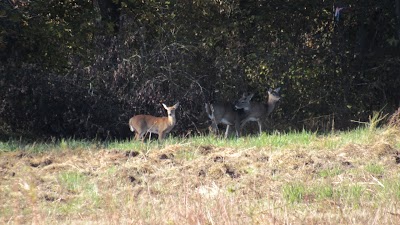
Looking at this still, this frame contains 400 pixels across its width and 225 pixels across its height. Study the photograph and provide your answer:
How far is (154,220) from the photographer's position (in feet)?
28.8

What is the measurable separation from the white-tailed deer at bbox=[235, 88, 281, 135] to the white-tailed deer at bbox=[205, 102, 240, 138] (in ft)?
0.62

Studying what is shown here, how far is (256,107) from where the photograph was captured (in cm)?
2048

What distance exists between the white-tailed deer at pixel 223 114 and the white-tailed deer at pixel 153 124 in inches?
61.3

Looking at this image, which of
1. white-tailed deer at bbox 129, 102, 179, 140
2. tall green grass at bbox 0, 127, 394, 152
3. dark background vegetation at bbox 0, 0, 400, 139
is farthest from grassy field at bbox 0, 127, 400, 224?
dark background vegetation at bbox 0, 0, 400, 139

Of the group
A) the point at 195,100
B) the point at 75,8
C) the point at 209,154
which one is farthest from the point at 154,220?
the point at 75,8

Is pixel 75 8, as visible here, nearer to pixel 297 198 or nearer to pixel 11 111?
pixel 11 111

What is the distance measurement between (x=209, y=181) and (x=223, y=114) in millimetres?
8414

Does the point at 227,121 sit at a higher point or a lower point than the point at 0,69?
lower

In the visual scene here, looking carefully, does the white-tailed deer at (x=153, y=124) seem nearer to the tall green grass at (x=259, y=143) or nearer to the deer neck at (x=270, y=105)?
the tall green grass at (x=259, y=143)

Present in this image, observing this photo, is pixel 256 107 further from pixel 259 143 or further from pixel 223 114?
pixel 259 143

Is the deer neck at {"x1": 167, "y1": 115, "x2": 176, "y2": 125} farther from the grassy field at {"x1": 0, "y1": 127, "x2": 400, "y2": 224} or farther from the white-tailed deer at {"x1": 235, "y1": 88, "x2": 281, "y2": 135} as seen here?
the grassy field at {"x1": 0, "y1": 127, "x2": 400, "y2": 224}

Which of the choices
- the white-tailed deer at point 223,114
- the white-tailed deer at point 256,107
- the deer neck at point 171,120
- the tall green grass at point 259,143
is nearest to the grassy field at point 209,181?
the tall green grass at point 259,143

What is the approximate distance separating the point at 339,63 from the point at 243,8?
3.20 metres

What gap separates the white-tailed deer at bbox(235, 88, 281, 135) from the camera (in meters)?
20.2
